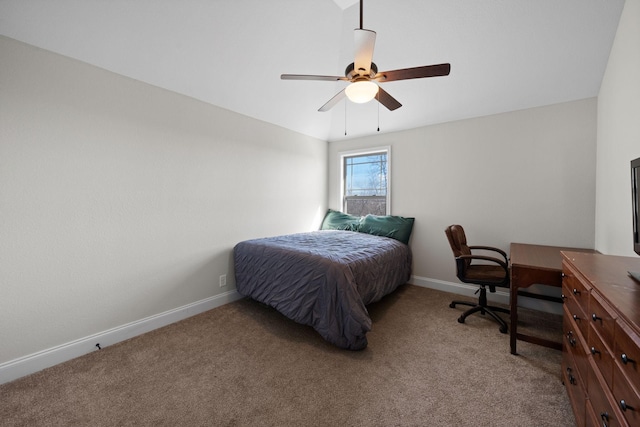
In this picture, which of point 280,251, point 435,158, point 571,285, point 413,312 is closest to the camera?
point 571,285

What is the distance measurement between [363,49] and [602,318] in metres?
1.82

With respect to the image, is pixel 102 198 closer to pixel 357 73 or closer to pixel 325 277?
pixel 325 277

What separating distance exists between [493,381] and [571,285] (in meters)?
0.85

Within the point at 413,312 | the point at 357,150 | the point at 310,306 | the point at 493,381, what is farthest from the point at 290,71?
the point at 493,381

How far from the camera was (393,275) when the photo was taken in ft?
10.1

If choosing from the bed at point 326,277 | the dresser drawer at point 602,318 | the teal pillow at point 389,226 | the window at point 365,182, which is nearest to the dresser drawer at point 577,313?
the dresser drawer at point 602,318

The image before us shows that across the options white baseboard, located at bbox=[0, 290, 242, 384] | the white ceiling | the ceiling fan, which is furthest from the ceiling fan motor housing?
white baseboard, located at bbox=[0, 290, 242, 384]

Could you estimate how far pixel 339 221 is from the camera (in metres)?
4.37

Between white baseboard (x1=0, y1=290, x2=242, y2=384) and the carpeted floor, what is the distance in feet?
0.23

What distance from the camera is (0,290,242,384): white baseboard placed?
1796 mm

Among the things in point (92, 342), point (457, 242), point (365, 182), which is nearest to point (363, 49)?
point (457, 242)

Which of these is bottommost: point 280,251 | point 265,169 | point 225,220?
point 280,251

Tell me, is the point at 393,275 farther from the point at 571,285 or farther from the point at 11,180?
the point at 11,180

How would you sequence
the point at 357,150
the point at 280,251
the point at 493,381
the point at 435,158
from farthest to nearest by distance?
1. the point at 357,150
2. the point at 435,158
3. the point at 280,251
4. the point at 493,381
